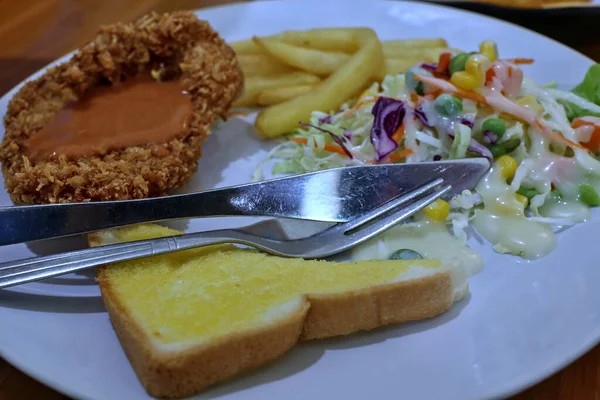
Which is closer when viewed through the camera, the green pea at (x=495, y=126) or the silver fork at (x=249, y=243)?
the silver fork at (x=249, y=243)

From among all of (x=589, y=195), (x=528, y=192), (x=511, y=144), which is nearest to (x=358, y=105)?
(x=511, y=144)

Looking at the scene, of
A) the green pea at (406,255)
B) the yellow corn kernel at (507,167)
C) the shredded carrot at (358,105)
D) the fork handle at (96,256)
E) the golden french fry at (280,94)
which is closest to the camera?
the fork handle at (96,256)

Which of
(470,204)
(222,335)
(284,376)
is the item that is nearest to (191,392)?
(222,335)

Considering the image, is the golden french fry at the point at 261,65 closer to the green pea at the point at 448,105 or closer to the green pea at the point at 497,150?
the green pea at the point at 448,105

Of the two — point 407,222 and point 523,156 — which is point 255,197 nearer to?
point 407,222

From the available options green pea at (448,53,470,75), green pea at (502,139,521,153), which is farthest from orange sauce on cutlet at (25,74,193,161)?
green pea at (502,139,521,153)

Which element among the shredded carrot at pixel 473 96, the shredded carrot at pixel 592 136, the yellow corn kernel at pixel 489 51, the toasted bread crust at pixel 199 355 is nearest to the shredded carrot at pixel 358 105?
the shredded carrot at pixel 473 96

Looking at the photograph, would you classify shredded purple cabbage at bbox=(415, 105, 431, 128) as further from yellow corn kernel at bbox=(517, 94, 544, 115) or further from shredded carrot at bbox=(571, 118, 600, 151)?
shredded carrot at bbox=(571, 118, 600, 151)

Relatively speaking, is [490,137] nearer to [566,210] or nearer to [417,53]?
[566,210]
